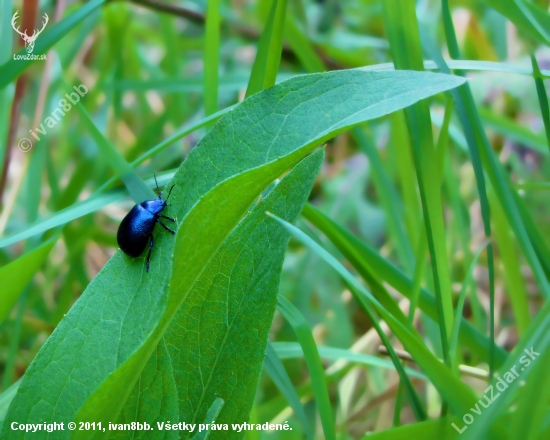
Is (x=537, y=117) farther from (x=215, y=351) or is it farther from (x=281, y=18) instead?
(x=215, y=351)

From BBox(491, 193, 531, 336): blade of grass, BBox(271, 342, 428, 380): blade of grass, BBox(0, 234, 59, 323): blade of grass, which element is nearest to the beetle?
BBox(0, 234, 59, 323): blade of grass

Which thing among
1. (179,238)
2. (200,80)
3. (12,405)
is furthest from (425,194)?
(200,80)

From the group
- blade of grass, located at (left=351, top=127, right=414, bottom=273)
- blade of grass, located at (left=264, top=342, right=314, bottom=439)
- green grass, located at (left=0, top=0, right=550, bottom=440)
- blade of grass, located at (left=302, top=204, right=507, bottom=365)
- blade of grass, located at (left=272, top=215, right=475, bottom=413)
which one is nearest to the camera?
green grass, located at (left=0, top=0, right=550, bottom=440)

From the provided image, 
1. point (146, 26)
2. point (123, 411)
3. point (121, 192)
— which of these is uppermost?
point (146, 26)

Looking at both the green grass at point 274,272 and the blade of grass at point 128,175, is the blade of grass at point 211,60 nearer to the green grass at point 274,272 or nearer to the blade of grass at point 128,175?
the green grass at point 274,272

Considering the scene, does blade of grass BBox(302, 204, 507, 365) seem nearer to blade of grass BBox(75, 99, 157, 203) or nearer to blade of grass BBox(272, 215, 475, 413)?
blade of grass BBox(272, 215, 475, 413)

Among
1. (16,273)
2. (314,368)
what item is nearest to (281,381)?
(314,368)

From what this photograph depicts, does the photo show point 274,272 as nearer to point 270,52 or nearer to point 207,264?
point 207,264

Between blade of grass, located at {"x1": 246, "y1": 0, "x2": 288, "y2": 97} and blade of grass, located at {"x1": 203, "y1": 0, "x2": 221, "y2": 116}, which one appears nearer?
blade of grass, located at {"x1": 246, "y1": 0, "x2": 288, "y2": 97}
